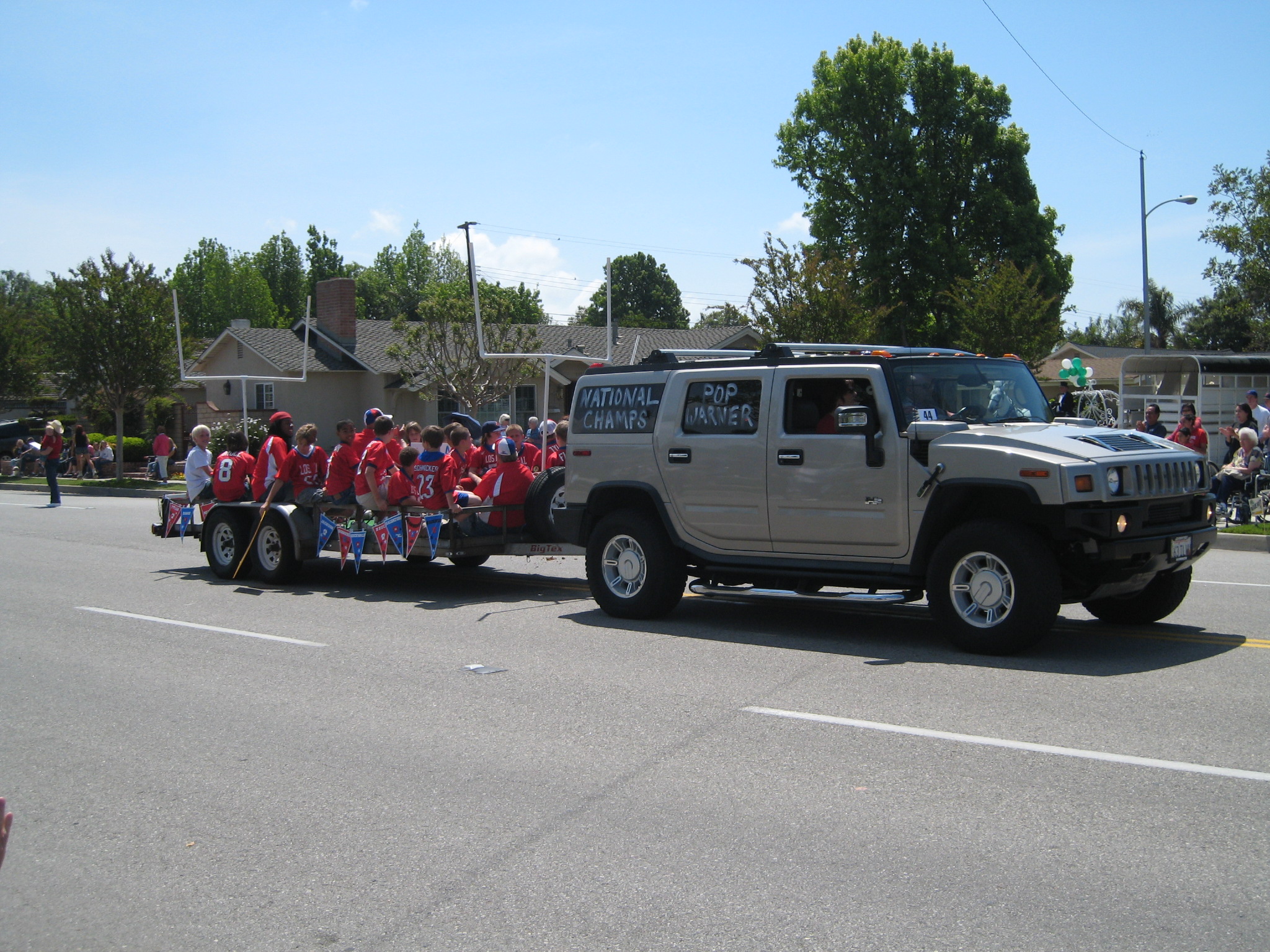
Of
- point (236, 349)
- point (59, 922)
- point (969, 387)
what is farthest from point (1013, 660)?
point (236, 349)

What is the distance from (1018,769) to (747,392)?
4.38m

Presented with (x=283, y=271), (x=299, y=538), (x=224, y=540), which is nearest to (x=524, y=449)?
(x=299, y=538)

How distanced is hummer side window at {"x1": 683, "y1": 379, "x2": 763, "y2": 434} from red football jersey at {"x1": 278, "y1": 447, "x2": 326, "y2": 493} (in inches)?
204

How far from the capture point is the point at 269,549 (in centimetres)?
1257

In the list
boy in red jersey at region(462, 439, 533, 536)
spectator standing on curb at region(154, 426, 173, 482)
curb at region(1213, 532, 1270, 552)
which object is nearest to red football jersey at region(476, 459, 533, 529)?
boy in red jersey at region(462, 439, 533, 536)

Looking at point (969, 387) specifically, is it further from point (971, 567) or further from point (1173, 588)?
point (1173, 588)

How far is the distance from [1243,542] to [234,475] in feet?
42.4

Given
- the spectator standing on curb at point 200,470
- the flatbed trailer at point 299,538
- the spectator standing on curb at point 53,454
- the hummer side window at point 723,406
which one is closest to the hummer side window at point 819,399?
the hummer side window at point 723,406

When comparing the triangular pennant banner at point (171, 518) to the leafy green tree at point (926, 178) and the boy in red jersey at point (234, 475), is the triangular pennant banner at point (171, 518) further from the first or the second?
the leafy green tree at point (926, 178)

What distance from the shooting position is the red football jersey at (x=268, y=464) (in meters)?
12.8

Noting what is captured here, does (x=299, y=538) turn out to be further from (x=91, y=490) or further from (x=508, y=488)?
(x=91, y=490)

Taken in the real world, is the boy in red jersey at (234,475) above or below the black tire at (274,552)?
above

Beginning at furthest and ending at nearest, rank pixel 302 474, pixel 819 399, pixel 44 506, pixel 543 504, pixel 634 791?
pixel 44 506 → pixel 302 474 → pixel 543 504 → pixel 819 399 → pixel 634 791

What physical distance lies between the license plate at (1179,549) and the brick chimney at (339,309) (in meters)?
38.4
